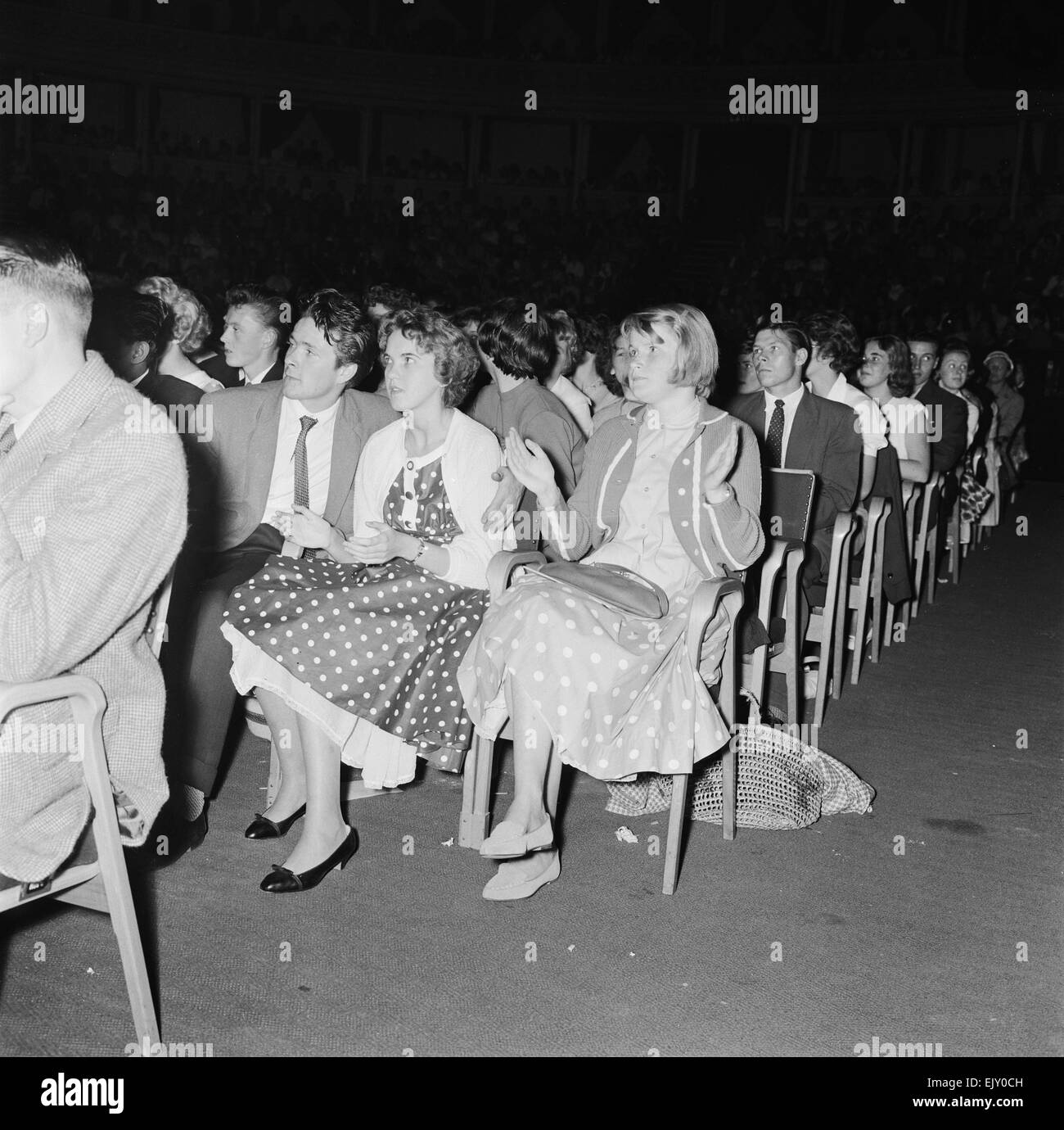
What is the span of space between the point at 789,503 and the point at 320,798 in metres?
1.72

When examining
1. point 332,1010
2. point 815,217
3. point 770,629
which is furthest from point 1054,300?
point 332,1010

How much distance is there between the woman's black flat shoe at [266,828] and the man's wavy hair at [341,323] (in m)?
1.18

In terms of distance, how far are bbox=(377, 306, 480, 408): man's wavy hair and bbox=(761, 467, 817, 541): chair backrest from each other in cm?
109

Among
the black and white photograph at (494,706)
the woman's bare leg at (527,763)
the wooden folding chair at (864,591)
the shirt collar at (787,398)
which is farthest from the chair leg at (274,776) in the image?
the shirt collar at (787,398)

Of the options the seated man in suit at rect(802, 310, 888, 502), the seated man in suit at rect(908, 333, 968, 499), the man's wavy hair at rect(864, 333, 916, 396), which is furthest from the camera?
the seated man in suit at rect(908, 333, 968, 499)

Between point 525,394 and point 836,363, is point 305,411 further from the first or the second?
point 836,363

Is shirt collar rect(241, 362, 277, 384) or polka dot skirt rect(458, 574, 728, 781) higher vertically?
shirt collar rect(241, 362, 277, 384)

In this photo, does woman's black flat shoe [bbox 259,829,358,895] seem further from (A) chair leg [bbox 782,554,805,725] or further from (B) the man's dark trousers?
(A) chair leg [bbox 782,554,805,725]

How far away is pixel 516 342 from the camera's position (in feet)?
12.9

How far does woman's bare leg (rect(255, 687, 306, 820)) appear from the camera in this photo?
2844mm

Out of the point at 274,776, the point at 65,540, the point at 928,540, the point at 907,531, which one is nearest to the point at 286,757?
the point at 274,776

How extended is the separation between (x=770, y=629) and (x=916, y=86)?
13.6m

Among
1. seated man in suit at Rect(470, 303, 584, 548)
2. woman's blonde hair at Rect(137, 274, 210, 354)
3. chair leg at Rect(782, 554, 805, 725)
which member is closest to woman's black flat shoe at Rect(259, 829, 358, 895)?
chair leg at Rect(782, 554, 805, 725)

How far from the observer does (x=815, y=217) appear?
1527 centimetres
